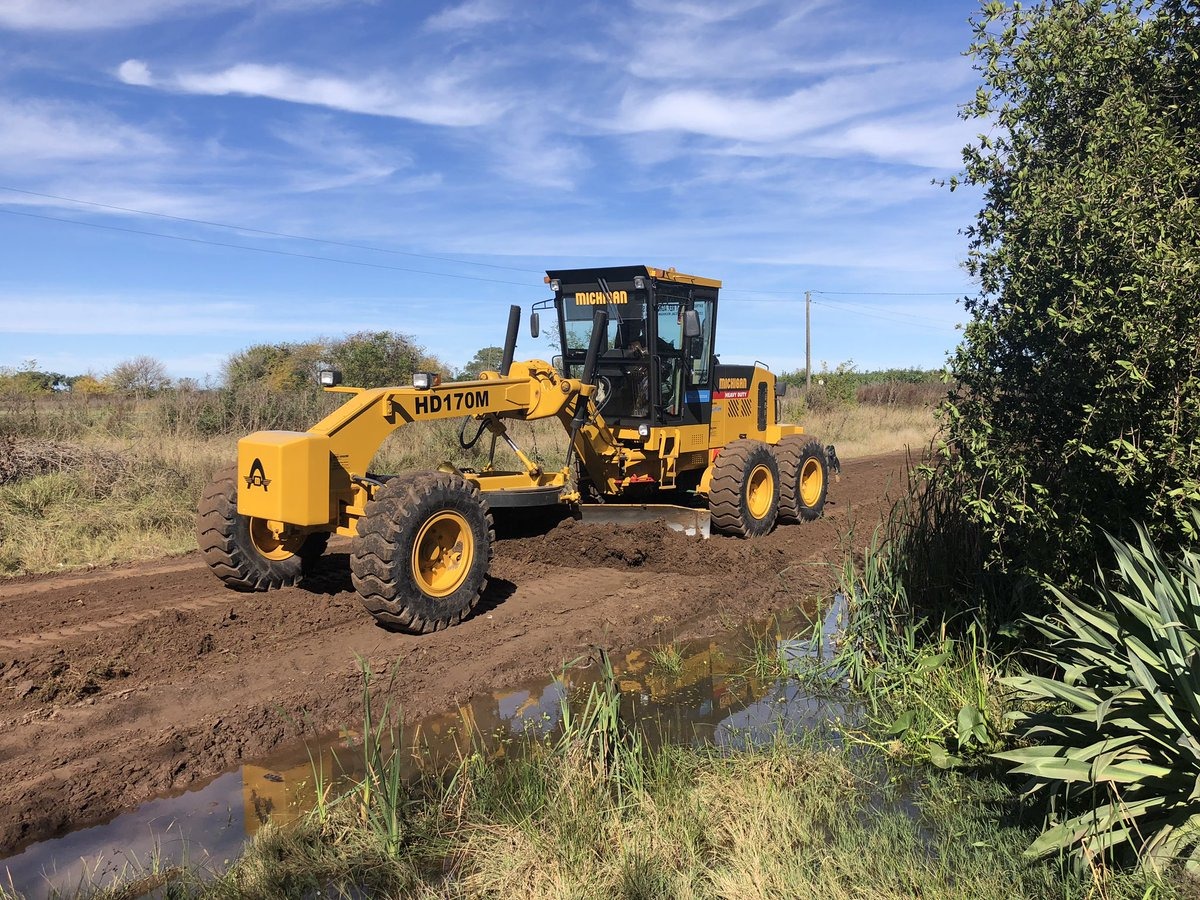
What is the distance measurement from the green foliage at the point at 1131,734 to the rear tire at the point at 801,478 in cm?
687

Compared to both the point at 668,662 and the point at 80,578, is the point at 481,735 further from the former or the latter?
the point at 80,578

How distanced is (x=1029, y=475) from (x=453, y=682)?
3.56m

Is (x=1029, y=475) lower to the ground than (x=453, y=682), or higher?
higher

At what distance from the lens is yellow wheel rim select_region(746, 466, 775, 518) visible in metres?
10.2

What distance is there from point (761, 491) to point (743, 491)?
783mm

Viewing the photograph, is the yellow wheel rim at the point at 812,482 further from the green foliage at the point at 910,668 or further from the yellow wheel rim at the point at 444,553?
the yellow wheel rim at the point at 444,553

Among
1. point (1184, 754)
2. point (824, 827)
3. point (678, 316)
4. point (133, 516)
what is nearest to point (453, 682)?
point (824, 827)

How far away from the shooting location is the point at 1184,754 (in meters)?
3.10

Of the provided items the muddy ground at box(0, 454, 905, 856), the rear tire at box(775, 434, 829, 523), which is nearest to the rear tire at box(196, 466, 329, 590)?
the muddy ground at box(0, 454, 905, 856)

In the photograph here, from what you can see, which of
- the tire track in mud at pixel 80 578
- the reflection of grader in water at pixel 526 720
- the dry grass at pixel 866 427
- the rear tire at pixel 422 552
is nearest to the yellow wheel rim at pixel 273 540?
the rear tire at pixel 422 552

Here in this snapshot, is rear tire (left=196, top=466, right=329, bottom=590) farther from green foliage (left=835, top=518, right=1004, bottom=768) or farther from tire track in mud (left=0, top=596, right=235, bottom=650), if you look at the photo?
green foliage (left=835, top=518, right=1004, bottom=768)

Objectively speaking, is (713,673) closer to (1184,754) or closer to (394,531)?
(394,531)

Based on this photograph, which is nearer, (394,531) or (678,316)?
(394,531)

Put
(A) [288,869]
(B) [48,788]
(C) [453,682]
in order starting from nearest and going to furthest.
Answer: (A) [288,869], (B) [48,788], (C) [453,682]
